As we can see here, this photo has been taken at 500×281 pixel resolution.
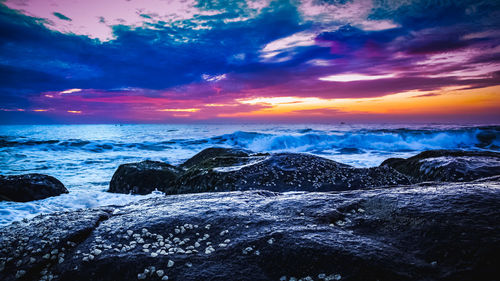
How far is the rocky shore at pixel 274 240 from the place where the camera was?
219 cm

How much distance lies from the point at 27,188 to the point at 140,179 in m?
3.70

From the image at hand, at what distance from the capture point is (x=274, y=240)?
8.91 ft

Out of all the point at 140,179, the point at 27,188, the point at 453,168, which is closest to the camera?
the point at 453,168

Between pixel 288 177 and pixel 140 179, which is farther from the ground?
pixel 288 177

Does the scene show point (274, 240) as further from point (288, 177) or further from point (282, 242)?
point (288, 177)

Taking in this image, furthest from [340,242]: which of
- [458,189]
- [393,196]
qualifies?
[458,189]

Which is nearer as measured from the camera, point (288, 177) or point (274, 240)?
point (274, 240)

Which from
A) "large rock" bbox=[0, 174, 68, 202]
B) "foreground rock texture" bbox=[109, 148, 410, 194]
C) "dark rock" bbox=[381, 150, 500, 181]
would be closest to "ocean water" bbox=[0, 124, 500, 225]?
"large rock" bbox=[0, 174, 68, 202]

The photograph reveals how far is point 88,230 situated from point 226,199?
2.06 meters

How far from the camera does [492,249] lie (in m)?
2.05

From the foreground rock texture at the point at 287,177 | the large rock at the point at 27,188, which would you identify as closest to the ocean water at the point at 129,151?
the large rock at the point at 27,188

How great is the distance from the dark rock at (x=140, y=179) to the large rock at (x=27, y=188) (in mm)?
2071

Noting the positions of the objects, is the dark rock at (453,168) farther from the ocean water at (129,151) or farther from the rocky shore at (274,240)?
the ocean water at (129,151)

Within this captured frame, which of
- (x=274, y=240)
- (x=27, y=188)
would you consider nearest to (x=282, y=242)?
(x=274, y=240)
